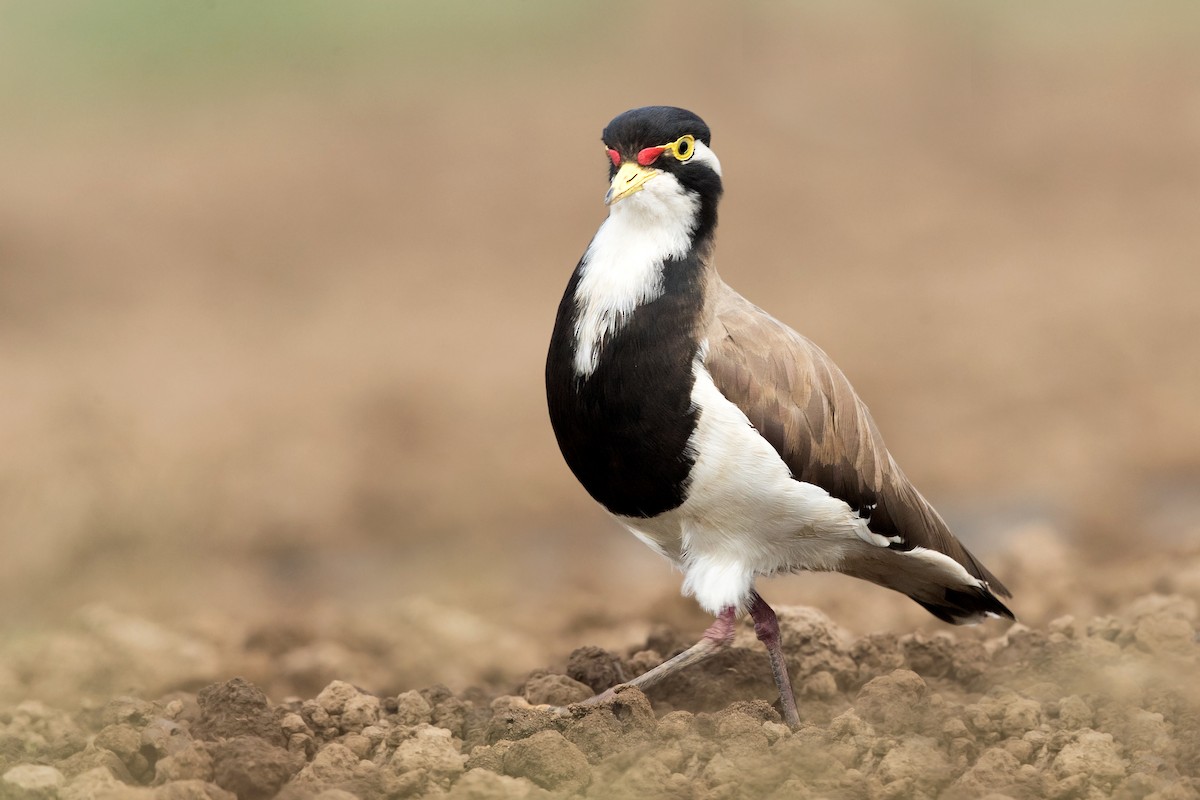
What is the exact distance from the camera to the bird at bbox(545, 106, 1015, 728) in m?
5.88

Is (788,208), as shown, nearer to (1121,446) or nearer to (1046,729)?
(1121,446)

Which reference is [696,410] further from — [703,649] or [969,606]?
[969,606]

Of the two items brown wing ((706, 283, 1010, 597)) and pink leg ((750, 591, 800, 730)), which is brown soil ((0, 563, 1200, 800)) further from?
brown wing ((706, 283, 1010, 597))

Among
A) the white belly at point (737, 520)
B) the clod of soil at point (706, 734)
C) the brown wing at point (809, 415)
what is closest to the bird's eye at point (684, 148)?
the brown wing at point (809, 415)

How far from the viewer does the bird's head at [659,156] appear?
19.7 feet

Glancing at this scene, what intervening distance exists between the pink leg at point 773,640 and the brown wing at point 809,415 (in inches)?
23.2

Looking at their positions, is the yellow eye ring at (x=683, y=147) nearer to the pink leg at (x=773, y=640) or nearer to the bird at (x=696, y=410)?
the bird at (x=696, y=410)

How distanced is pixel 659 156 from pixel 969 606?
264 cm

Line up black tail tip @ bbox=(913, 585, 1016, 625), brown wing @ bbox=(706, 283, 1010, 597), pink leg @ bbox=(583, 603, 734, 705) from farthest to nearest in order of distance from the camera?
black tail tip @ bbox=(913, 585, 1016, 625), pink leg @ bbox=(583, 603, 734, 705), brown wing @ bbox=(706, 283, 1010, 597)

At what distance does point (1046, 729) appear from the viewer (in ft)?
19.3

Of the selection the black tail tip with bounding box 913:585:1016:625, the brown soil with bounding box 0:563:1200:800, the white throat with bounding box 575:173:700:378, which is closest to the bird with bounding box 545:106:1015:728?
the white throat with bounding box 575:173:700:378

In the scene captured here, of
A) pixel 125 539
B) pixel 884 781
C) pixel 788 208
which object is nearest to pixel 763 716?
pixel 884 781

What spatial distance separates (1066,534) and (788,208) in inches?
247

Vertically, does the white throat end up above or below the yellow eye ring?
below
